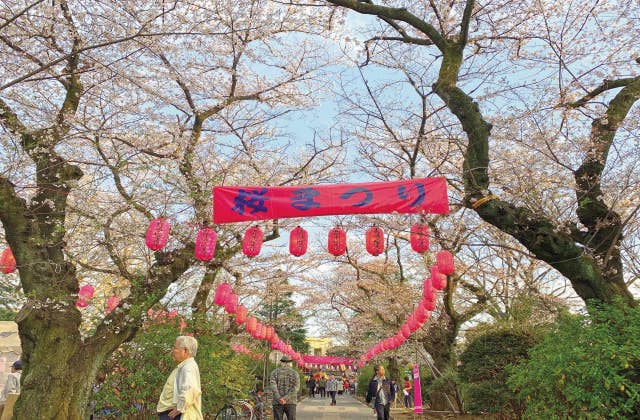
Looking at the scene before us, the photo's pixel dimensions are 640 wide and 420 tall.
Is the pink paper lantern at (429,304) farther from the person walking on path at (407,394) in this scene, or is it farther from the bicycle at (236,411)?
the person walking on path at (407,394)

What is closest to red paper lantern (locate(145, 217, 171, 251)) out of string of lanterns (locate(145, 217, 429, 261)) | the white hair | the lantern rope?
string of lanterns (locate(145, 217, 429, 261))

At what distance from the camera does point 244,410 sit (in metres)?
10.9

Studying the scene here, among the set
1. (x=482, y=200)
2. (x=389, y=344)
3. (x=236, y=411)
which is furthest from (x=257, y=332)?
(x=482, y=200)

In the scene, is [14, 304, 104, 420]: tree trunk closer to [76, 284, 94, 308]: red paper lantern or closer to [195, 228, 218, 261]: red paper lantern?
[76, 284, 94, 308]: red paper lantern

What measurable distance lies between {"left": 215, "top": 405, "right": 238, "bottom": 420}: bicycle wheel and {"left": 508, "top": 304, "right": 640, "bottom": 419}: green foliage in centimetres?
617

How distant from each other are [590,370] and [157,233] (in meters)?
7.20

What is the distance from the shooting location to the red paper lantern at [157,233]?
9.00 metres

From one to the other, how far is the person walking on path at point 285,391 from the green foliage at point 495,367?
374 centimetres

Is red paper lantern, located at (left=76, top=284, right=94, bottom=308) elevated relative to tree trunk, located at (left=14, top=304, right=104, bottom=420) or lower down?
elevated

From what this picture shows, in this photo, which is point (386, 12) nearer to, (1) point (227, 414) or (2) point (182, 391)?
(2) point (182, 391)

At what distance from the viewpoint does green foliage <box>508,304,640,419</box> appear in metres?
4.88

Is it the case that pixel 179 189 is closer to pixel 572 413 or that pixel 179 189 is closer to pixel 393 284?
pixel 572 413

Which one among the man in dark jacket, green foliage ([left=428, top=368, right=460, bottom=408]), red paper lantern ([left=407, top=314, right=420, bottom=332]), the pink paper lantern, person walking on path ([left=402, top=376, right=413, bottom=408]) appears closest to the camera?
the man in dark jacket

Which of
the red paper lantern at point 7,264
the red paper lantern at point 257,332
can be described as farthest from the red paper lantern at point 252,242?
the red paper lantern at point 257,332
